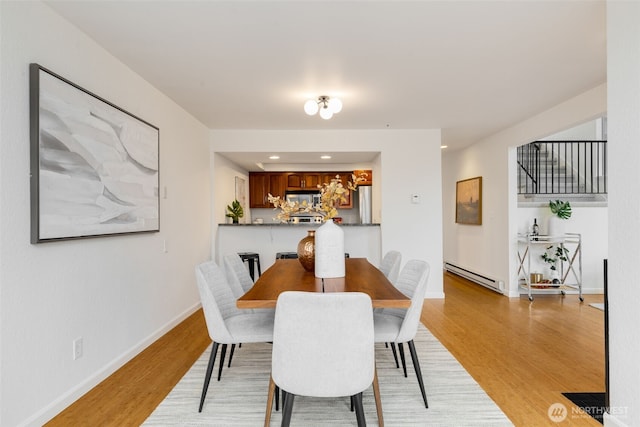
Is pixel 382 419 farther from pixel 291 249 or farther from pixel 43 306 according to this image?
pixel 291 249

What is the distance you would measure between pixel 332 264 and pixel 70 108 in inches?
75.9

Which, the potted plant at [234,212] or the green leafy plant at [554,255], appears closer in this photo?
the green leafy plant at [554,255]

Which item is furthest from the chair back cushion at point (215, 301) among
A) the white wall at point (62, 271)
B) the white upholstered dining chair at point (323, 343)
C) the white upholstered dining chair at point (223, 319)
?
the white wall at point (62, 271)

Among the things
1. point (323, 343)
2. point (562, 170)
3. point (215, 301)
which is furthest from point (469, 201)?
point (323, 343)

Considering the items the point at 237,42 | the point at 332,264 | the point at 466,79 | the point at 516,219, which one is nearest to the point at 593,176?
the point at 516,219

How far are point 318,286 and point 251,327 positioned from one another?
50 centimetres

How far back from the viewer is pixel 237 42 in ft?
7.91

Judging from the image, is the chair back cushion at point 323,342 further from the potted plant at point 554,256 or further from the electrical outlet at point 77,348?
the potted plant at point 554,256

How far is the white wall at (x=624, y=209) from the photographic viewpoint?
1.72 meters

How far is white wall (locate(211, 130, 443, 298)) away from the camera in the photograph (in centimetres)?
489

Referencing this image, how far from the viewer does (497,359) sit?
112 inches

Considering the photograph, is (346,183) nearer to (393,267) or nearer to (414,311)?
(393,267)

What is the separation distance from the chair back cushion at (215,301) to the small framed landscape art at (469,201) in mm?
4855

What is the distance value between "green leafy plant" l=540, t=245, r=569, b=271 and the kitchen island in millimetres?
2485
